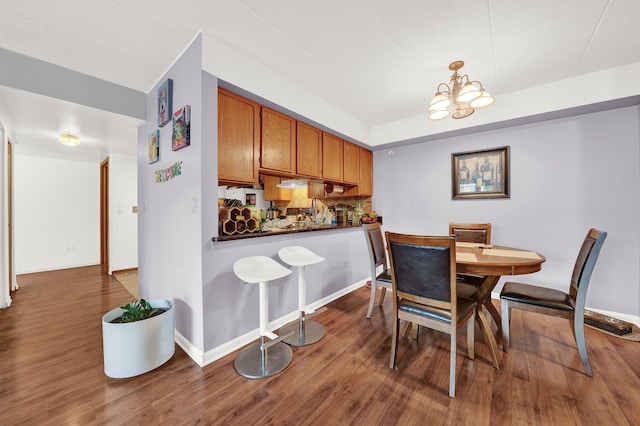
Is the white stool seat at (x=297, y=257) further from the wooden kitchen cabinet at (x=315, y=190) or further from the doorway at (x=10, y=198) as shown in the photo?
the doorway at (x=10, y=198)

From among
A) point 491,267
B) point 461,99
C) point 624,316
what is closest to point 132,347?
point 491,267

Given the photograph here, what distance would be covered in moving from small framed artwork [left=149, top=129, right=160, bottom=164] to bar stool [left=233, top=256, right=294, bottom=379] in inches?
58.1

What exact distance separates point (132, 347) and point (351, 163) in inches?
130

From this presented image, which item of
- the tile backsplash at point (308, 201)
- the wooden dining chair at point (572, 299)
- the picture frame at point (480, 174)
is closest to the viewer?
the wooden dining chair at point (572, 299)

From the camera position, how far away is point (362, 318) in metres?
2.61

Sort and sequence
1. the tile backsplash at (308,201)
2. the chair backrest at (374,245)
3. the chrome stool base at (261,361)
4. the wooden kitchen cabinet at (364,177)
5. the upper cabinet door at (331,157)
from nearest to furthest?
the chrome stool base at (261,361), the chair backrest at (374,245), the upper cabinet door at (331,157), the tile backsplash at (308,201), the wooden kitchen cabinet at (364,177)

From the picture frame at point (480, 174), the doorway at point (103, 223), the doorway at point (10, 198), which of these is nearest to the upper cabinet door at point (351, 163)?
the picture frame at point (480, 174)

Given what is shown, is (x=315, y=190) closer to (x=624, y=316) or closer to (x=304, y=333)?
(x=304, y=333)

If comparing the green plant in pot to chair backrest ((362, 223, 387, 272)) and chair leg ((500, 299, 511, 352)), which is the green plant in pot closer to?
chair backrest ((362, 223, 387, 272))

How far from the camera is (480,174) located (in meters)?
3.29

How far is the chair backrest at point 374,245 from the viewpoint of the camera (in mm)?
2643

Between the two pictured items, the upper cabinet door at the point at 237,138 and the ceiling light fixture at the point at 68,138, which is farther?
the ceiling light fixture at the point at 68,138

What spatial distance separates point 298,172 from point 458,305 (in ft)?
6.85

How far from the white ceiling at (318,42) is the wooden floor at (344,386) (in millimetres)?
2287
